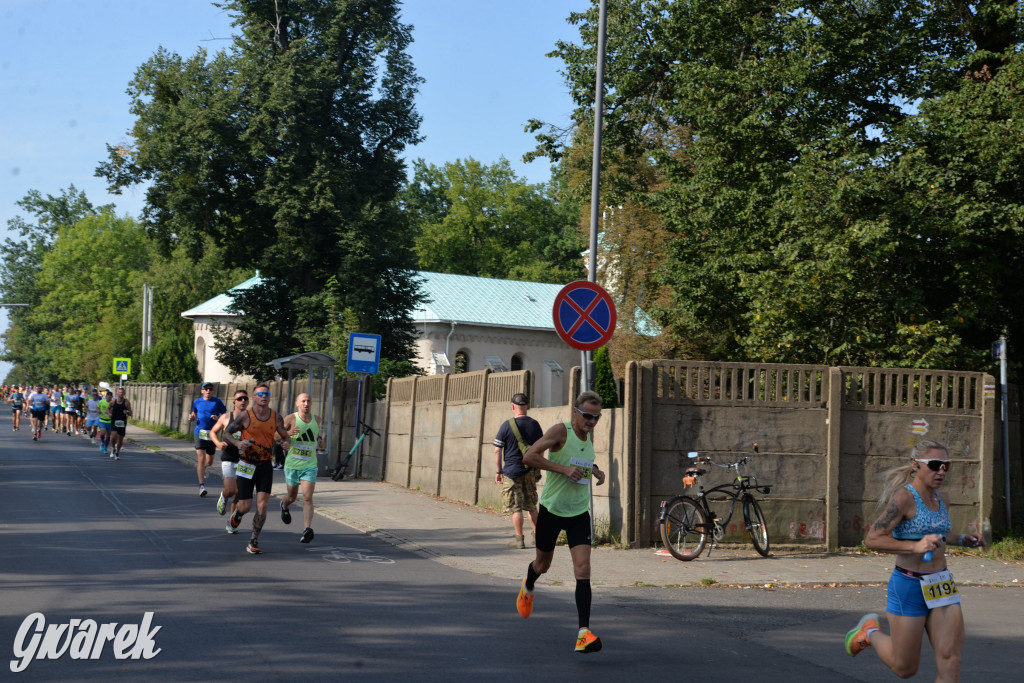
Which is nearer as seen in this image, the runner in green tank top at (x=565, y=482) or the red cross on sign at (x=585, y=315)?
the runner in green tank top at (x=565, y=482)

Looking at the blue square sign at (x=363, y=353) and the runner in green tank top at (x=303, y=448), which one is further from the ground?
the blue square sign at (x=363, y=353)

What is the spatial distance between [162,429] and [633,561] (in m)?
44.1

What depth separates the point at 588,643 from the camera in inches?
299

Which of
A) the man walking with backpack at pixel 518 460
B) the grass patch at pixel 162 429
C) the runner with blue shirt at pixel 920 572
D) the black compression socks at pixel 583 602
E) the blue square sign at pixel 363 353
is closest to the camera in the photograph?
the runner with blue shirt at pixel 920 572

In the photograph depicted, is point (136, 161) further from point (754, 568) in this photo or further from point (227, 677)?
point (227, 677)

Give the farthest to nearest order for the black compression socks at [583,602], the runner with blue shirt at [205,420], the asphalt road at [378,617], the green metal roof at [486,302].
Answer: the green metal roof at [486,302] < the runner with blue shirt at [205,420] < the black compression socks at [583,602] < the asphalt road at [378,617]

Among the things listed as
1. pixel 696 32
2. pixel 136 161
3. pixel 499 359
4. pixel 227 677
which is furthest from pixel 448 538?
pixel 499 359

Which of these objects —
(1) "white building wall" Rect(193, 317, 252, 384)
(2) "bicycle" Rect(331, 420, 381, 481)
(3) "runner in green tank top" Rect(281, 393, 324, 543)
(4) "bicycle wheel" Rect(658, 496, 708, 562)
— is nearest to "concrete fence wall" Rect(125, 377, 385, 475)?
(2) "bicycle" Rect(331, 420, 381, 481)

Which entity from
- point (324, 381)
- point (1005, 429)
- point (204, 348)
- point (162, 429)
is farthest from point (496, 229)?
point (1005, 429)

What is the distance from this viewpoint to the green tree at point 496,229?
8406cm

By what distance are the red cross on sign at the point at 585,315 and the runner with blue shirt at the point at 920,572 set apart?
718 cm

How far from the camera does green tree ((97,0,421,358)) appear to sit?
41.3 metres

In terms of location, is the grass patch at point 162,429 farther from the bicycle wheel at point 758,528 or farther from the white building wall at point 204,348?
the bicycle wheel at point 758,528

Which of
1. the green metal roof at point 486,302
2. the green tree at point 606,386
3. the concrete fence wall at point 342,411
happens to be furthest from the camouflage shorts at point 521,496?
the green metal roof at point 486,302
